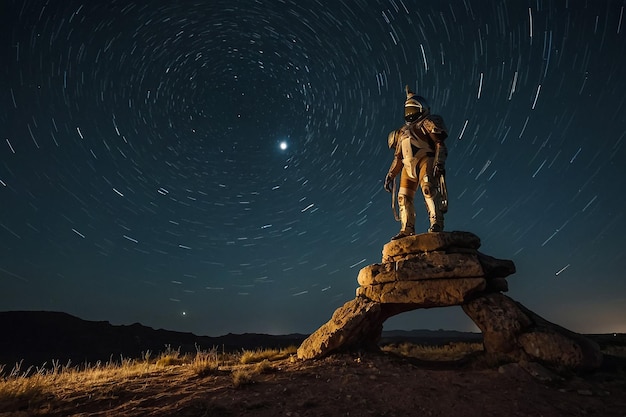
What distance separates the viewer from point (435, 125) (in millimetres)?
9938

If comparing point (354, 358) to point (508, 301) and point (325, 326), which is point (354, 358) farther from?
point (508, 301)

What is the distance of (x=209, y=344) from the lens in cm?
4275

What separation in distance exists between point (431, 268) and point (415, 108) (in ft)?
16.3

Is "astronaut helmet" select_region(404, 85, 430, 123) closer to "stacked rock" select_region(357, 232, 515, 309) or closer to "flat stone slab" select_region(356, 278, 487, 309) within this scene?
"stacked rock" select_region(357, 232, 515, 309)

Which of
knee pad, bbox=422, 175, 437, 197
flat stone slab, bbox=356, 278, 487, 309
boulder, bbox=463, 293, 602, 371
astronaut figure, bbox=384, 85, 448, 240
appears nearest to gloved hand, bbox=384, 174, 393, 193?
astronaut figure, bbox=384, 85, 448, 240

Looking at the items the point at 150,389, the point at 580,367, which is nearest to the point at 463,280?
the point at 580,367

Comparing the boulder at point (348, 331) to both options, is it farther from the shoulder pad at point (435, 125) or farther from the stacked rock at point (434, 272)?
the shoulder pad at point (435, 125)

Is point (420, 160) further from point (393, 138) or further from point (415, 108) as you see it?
point (415, 108)

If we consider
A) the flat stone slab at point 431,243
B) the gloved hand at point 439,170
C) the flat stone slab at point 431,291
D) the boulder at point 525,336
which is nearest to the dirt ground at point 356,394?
the boulder at point 525,336

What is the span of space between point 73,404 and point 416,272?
7.31 meters

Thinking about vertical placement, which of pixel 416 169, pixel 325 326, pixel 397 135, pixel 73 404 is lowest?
pixel 73 404

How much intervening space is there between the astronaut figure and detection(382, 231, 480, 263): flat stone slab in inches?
18.1

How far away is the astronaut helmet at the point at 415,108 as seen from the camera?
10555 millimetres

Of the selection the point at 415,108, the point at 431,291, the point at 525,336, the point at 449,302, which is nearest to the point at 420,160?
the point at 415,108
